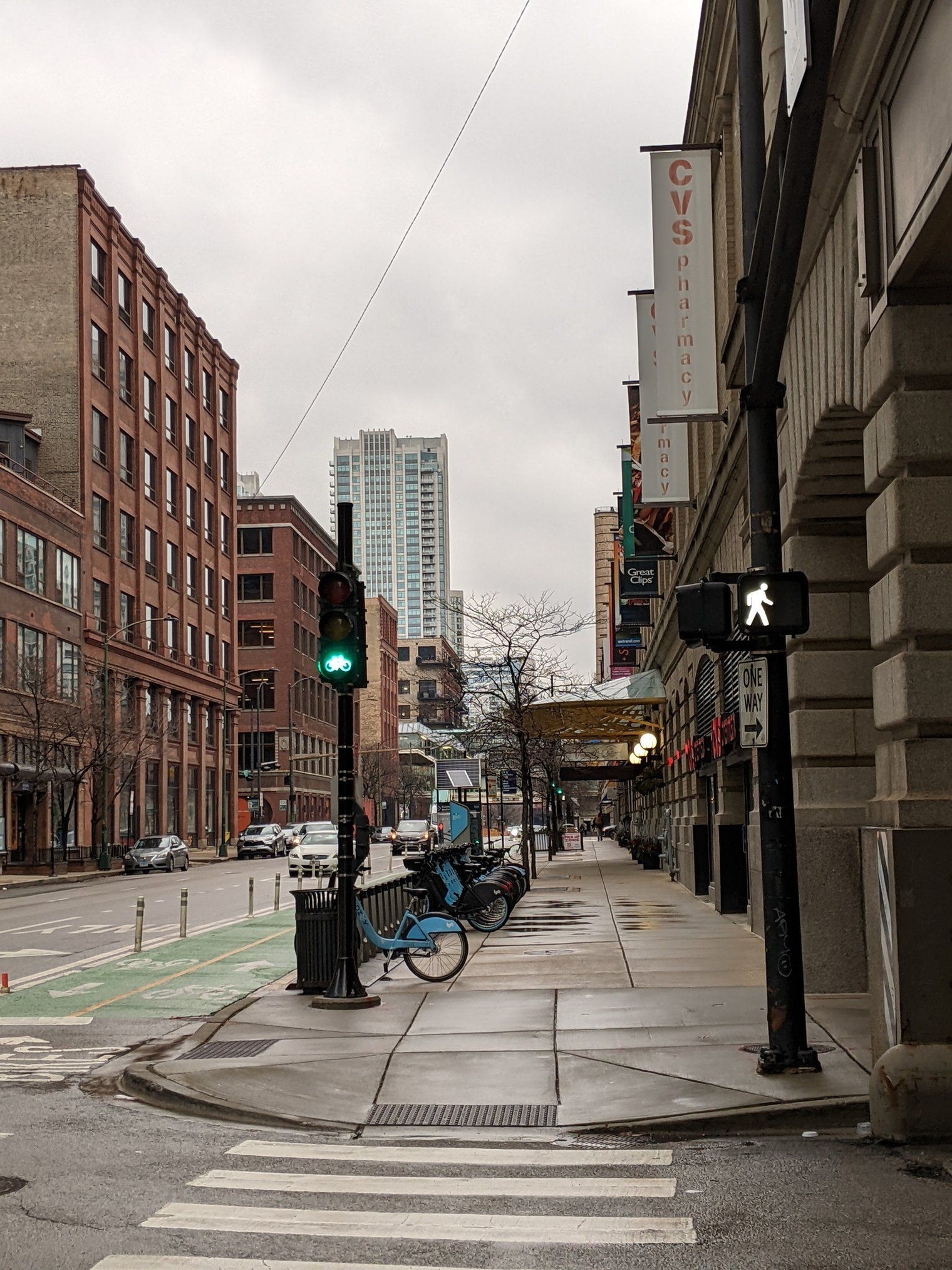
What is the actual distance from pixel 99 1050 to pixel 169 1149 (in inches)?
177

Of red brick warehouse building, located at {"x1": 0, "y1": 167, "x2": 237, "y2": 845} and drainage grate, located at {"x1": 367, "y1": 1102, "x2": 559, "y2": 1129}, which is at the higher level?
red brick warehouse building, located at {"x1": 0, "y1": 167, "x2": 237, "y2": 845}

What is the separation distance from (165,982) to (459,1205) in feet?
36.6

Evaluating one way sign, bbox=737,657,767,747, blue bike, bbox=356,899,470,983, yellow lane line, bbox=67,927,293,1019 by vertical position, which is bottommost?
yellow lane line, bbox=67,927,293,1019

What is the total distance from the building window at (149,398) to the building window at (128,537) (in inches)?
249

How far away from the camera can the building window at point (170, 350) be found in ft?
264

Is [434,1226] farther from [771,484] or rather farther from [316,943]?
[316,943]

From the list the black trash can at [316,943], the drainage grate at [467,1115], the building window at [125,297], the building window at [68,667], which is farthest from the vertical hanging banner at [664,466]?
the building window at [125,297]

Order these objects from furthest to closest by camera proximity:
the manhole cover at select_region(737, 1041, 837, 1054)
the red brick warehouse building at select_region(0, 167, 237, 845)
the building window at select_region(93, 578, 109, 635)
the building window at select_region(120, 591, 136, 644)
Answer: the building window at select_region(120, 591, 136, 644) → the building window at select_region(93, 578, 109, 635) → the red brick warehouse building at select_region(0, 167, 237, 845) → the manhole cover at select_region(737, 1041, 837, 1054)

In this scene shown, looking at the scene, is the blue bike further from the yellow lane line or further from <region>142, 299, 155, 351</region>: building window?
<region>142, 299, 155, 351</region>: building window

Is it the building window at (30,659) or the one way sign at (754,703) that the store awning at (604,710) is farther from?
the one way sign at (754,703)

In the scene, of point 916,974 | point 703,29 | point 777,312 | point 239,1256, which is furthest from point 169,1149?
point 703,29

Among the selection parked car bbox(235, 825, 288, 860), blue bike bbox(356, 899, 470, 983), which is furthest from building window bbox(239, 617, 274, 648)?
blue bike bbox(356, 899, 470, 983)

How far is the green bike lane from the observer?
15055 millimetres

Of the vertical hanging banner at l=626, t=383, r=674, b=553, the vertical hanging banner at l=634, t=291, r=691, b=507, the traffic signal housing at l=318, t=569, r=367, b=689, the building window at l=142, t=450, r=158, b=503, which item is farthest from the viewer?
the building window at l=142, t=450, r=158, b=503
